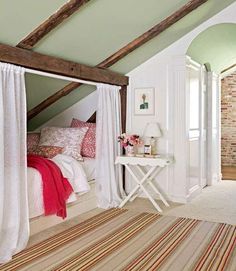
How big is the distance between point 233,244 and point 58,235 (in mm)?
1649

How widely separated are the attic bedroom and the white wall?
0.05 feet

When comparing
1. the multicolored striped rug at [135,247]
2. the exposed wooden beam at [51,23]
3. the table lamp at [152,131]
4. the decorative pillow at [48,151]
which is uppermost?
the exposed wooden beam at [51,23]

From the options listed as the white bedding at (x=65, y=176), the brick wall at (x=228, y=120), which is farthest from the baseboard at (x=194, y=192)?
the brick wall at (x=228, y=120)

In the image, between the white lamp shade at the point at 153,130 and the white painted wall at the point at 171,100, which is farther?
the white painted wall at the point at 171,100

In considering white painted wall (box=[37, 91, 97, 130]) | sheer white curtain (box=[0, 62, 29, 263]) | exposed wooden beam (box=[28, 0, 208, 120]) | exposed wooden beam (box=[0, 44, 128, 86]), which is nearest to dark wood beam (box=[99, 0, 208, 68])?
exposed wooden beam (box=[28, 0, 208, 120])

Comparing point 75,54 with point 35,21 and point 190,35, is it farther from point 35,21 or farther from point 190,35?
point 190,35

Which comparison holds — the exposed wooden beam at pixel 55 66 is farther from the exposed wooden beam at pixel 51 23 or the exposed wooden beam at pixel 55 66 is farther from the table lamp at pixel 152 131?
the table lamp at pixel 152 131

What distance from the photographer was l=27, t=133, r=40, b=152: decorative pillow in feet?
14.1

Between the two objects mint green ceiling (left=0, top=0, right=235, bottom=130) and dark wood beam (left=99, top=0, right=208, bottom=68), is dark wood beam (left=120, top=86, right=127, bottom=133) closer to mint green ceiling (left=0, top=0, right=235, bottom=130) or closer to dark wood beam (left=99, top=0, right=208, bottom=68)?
mint green ceiling (left=0, top=0, right=235, bottom=130)

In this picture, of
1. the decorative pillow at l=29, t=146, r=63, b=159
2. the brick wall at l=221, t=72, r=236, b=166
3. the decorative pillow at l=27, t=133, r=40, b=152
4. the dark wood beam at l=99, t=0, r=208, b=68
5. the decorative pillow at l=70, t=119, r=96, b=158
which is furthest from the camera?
the brick wall at l=221, t=72, r=236, b=166

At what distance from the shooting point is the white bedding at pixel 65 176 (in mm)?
3100

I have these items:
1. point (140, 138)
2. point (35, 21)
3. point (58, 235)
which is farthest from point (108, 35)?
point (58, 235)

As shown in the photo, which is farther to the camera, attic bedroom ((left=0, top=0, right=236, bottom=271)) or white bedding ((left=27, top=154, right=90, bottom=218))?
white bedding ((left=27, top=154, right=90, bottom=218))

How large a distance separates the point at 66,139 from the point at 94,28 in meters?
1.54
